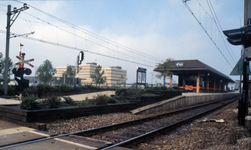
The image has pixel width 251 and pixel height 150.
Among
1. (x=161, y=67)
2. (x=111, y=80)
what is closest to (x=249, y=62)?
(x=161, y=67)

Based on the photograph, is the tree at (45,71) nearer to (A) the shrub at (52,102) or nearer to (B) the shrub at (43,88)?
(B) the shrub at (43,88)

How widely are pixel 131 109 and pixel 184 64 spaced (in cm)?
3674

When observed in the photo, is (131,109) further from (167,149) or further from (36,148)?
(36,148)

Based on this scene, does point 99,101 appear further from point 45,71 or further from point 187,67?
point 45,71

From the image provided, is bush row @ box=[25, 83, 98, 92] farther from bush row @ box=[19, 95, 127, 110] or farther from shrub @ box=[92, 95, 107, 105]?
shrub @ box=[92, 95, 107, 105]

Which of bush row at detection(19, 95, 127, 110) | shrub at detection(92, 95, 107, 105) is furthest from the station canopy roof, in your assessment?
bush row at detection(19, 95, 127, 110)

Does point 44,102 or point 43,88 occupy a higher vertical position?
point 43,88

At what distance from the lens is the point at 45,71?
207ft

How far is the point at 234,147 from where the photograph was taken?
5492 millimetres

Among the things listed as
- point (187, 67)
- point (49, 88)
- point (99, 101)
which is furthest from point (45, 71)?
point (99, 101)

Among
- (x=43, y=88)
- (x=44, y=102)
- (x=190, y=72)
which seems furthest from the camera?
(x=190, y=72)

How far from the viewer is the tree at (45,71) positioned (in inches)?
2440

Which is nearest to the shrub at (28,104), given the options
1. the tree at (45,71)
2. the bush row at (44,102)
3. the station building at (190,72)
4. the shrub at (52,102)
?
the bush row at (44,102)

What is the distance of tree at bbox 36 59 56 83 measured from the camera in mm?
61969
